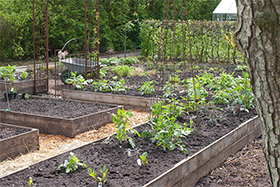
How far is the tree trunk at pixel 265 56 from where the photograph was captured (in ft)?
3.82

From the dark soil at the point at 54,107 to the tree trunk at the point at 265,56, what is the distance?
3461 millimetres

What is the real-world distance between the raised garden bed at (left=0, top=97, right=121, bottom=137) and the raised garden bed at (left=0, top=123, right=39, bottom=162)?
0.48m

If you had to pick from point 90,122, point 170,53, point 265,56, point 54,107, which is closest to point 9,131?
point 90,122

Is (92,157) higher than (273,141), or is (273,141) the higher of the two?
(273,141)

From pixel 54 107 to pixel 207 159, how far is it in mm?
2921

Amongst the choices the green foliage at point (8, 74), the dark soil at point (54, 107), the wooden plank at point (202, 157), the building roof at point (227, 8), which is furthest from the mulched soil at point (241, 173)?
the building roof at point (227, 8)

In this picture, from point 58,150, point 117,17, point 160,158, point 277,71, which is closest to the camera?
point 277,71

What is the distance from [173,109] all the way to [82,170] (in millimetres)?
1636

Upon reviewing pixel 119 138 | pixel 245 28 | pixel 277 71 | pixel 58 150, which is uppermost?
pixel 245 28

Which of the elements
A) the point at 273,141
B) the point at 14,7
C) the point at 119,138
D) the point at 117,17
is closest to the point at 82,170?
the point at 119,138

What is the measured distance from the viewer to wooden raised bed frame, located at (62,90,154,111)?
536 centimetres

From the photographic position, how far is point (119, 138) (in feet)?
10.6

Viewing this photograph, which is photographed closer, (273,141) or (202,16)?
(273,141)

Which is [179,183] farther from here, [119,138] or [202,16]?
[202,16]
